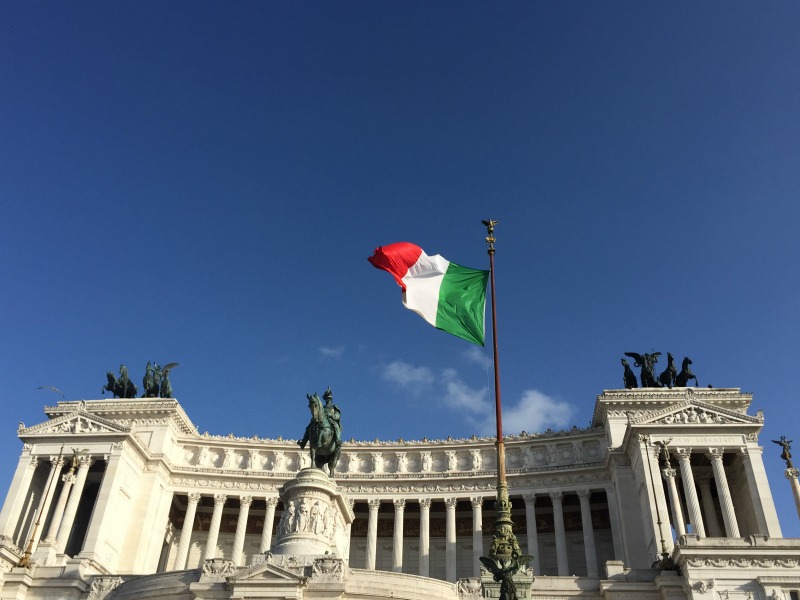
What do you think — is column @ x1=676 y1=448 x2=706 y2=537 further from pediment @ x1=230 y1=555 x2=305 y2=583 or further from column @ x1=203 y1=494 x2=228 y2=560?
column @ x1=203 y1=494 x2=228 y2=560

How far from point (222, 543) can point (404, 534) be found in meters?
16.7

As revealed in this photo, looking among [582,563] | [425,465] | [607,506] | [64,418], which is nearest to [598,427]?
[607,506]

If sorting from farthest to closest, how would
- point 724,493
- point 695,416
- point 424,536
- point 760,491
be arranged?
point 424,536 → point 695,416 → point 724,493 → point 760,491

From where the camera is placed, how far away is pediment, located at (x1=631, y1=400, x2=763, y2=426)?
5394 centimetres

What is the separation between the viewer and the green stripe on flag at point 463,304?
78.4 feet

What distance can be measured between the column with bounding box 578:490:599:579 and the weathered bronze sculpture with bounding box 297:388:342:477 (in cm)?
2774

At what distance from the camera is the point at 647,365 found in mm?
63938

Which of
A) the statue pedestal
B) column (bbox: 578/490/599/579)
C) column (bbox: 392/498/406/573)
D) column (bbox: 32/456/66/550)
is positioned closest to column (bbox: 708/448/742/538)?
column (bbox: 578/490/599/579)

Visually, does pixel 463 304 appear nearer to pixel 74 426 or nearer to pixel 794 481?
pixel 794 481

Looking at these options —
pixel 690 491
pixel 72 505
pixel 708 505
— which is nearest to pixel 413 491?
pixel 690 491

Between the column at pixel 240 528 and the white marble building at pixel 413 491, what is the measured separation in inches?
6.7

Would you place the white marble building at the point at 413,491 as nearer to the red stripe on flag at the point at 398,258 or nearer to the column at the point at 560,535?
the column at the point at 560,535

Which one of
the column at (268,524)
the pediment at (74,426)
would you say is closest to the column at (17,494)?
the pediment at (74,426)

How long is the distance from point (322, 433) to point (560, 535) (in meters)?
30.0
